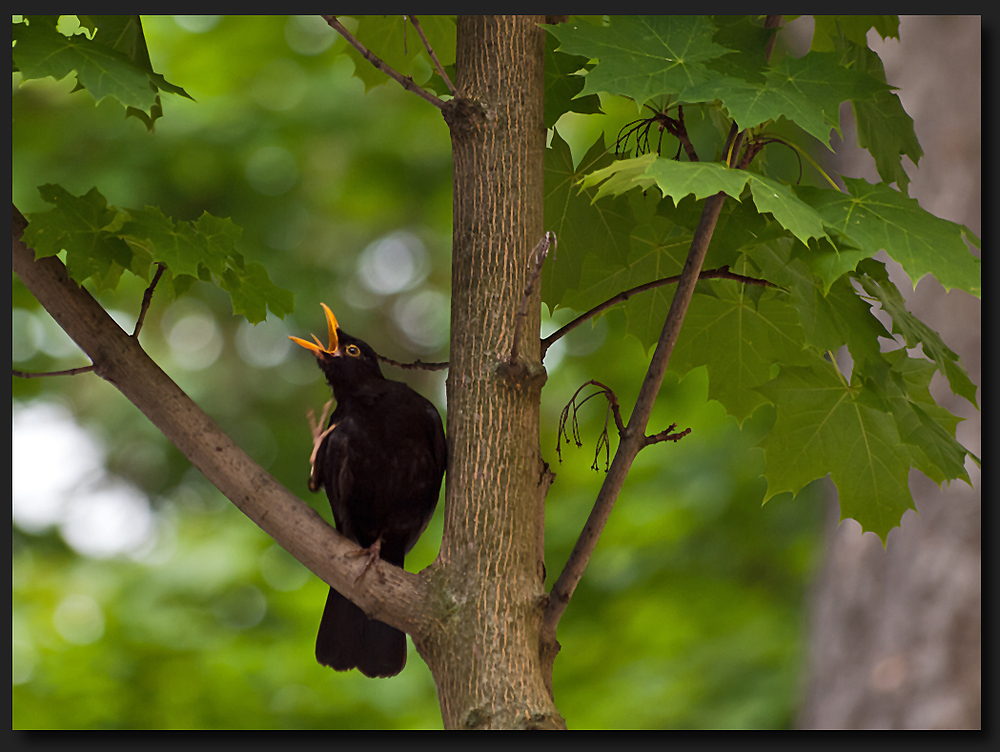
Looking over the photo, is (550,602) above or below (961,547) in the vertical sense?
below

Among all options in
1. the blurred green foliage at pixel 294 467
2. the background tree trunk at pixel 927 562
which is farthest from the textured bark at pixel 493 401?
the background tree trunk at pixel 927 562

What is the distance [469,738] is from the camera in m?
1.19

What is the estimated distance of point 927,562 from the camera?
3.19 metres

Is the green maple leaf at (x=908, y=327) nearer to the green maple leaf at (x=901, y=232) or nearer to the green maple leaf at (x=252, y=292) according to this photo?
the green maple leaf at (x=901, y=232)

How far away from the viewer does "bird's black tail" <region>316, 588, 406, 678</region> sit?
1.53 m

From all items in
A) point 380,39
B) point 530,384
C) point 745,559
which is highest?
point 745,559

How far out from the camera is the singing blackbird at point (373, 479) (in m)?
1.53

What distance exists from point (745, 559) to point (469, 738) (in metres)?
3.20

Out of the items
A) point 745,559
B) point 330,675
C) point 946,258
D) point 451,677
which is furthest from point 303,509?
point 745,559

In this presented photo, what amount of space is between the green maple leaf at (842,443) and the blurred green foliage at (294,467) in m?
1.66

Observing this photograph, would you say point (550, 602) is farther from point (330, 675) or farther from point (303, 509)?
point (330, 675)

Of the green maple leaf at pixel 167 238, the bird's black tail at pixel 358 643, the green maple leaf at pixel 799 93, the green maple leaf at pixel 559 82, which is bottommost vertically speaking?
the bird's black tail at pixel 358 643

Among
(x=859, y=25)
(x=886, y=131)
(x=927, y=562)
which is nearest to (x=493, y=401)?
(x=886, y=131)

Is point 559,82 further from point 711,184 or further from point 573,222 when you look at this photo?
point 711,184
